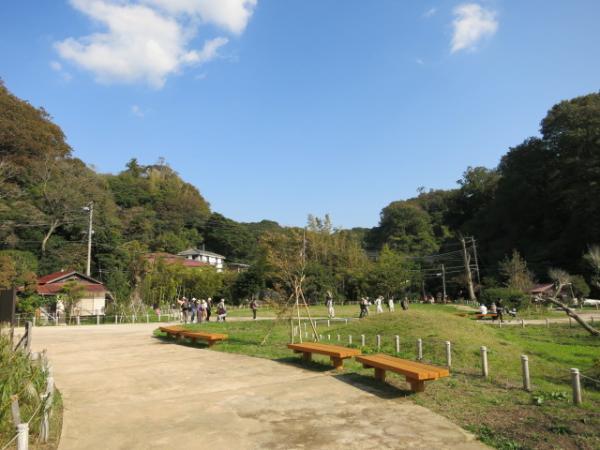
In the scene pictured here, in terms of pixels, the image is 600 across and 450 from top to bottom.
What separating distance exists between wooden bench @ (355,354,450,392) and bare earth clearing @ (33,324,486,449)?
42 centimetres

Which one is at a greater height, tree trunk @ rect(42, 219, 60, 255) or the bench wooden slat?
tree trunk @ rect(42, 219, 60, 255)

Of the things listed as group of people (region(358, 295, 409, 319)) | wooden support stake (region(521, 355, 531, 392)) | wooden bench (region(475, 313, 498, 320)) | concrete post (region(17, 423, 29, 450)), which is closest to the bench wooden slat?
wooden support stake (region(521, 355, 531, 392))

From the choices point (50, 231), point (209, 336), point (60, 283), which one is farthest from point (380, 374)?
point (50, 231)

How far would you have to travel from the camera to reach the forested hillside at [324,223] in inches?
1602

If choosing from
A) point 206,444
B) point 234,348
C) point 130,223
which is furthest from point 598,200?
point 130,223

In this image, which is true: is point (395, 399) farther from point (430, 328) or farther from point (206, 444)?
point (430, 328)

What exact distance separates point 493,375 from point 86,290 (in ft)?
93.4

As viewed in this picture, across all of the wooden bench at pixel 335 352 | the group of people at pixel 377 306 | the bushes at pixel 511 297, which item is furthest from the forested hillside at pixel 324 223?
the wooden bench at pixel 335 352

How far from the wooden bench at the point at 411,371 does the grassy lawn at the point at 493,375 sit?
0.19 m

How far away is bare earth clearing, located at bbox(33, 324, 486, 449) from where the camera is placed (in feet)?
17.2

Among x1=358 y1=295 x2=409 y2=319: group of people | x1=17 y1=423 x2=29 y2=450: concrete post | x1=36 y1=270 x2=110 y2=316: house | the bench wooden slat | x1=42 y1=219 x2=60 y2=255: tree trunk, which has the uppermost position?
x1=42 y1=219 x2=60 y2=255: tree trunk

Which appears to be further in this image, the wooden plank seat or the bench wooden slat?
the wooden plank seat

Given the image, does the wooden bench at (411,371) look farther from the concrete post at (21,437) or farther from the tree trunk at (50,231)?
the tree trunk at (50,231)

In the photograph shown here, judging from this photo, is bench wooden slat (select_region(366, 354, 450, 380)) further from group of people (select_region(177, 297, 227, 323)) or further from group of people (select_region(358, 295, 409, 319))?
group of people (select_region(177, 297, 227, 323))
